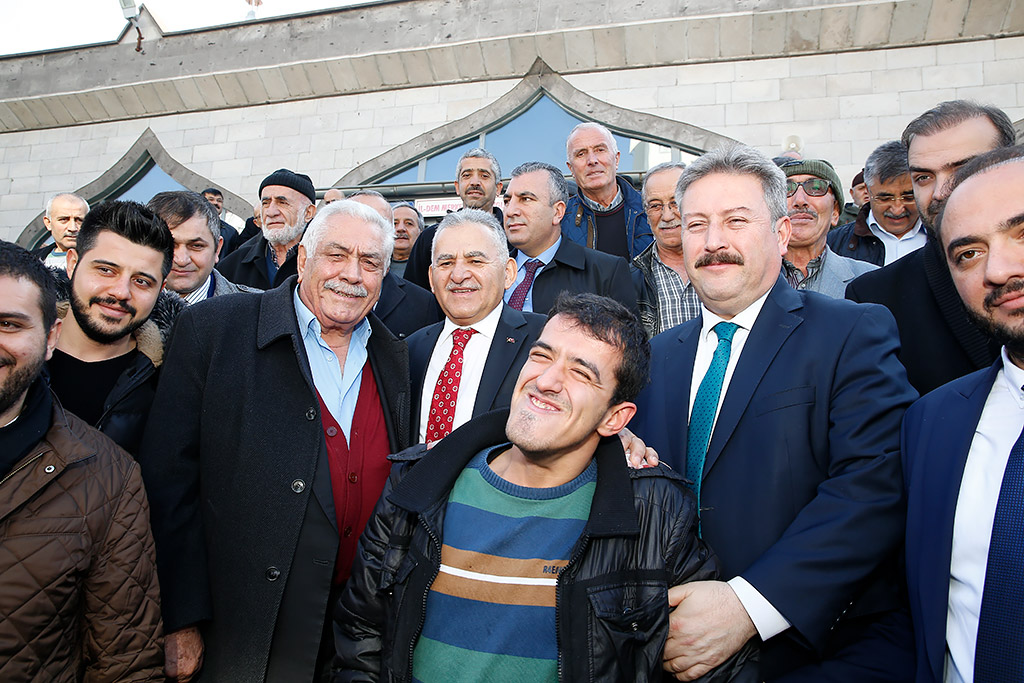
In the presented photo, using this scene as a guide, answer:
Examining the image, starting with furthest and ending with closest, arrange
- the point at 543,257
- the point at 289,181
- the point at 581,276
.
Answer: the point at 289,181 < the point at 543,257 < the point at 581,276

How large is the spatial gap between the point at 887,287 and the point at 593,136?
10.1 feet

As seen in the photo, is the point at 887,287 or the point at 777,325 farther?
the point at 887,287

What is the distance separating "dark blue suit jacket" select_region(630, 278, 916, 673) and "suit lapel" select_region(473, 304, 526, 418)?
972 millimetres

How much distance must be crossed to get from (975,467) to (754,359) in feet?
2.30

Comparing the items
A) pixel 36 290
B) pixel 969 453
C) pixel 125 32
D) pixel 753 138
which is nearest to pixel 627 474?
pixel 969 453

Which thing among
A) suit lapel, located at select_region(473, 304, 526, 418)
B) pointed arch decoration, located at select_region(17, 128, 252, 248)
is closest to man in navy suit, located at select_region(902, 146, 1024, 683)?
suit lapel, located at select_region(473, 304, 526, 418)

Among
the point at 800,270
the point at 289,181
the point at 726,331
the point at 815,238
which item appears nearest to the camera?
the point at 726,331

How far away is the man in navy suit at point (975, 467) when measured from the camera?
1.76 metres

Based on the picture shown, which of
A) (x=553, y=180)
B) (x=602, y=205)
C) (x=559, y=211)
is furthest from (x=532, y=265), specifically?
(x=602, y=205)

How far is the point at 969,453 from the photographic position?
77.1 inches

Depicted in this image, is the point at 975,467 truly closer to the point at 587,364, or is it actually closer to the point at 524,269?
the point at 587,364

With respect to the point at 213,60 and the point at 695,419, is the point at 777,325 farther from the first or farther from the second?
the point at 213,60

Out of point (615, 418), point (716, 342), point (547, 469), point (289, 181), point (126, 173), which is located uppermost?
→ point (126, 173)

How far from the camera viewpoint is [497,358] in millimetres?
3174
